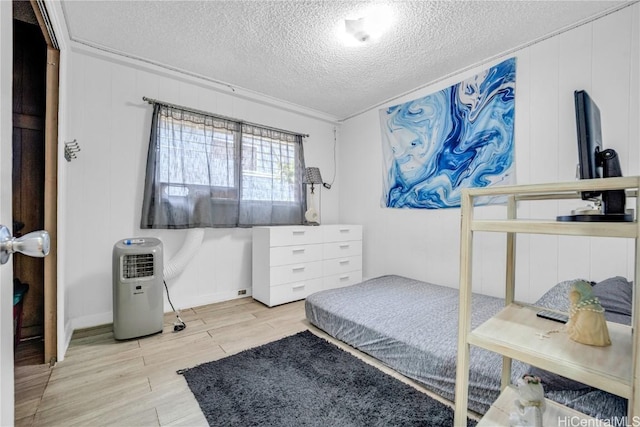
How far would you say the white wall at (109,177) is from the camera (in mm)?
2168

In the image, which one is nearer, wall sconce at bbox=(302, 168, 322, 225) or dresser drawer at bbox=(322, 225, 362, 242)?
dresser drawer at bbox=(322, 225, 362, 242)

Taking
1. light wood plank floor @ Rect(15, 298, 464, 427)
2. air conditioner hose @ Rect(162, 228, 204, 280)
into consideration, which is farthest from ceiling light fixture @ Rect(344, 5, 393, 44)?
light wood plank floor @ Rect(15, 298, 464, 427)

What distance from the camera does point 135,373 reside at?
1587 mm

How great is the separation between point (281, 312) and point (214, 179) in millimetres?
1445

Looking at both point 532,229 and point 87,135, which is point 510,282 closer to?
point 532,229

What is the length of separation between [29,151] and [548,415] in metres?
3.25

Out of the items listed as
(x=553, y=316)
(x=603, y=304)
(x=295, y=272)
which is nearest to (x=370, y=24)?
(x=553, y=316)

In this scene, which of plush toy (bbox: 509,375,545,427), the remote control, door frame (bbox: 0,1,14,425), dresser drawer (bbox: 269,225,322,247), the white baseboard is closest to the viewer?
door frame (bbox: 0,1,14,425)

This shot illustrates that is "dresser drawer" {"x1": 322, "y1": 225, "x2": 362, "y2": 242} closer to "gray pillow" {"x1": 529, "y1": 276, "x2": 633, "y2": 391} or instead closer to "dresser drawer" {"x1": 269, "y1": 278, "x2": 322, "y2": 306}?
"dresser drawer" {"x1": 269, "y1": 278, "x2": 322, "y2": 306}

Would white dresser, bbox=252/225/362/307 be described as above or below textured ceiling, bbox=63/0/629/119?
below

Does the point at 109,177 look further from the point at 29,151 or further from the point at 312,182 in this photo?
the point at 312,182

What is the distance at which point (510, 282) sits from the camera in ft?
3.70

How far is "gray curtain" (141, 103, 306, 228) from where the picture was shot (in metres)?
2.46

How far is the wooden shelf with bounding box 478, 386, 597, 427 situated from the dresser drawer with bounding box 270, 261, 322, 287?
2.02 meters
